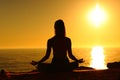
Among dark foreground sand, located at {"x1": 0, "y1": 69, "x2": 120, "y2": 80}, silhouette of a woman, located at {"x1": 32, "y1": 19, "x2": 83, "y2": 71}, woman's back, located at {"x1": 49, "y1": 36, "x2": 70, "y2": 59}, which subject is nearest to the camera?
dark foreground sand, located at {"x1": 0, "y1": 69, "x2": 120, "y2": 80}

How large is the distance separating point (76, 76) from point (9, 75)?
2072 millimetres

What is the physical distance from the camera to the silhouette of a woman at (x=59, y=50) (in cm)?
1176

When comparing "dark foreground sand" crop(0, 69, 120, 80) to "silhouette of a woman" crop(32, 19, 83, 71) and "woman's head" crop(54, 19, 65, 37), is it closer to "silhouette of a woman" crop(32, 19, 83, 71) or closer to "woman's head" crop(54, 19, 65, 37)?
"silhouette of a woman" crop(32, 19, 83, 71)

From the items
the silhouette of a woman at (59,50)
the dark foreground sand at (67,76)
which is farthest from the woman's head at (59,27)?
the dark foreground sand at (67,76)

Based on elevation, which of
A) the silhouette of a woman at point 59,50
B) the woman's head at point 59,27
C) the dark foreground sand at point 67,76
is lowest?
the dark foreground sand at point 67,76

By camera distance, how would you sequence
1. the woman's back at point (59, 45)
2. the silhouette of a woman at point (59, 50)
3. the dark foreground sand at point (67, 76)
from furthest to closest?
the woman's back at point (59, 45) → the silhouette of a woman at point (59, 50) → the dark foreground sand at point (67, 76)

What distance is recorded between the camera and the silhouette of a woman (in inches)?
463

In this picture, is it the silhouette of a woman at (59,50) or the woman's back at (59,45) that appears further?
the woman's back at (59,45)

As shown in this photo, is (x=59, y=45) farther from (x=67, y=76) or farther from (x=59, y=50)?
(x=67, y=76)

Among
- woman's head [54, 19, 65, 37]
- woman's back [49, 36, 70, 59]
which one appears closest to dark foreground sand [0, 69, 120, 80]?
woman's back [49, 36, 70, 59]

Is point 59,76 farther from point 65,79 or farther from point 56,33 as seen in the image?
point 56,33

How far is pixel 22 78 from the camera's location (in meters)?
11.6

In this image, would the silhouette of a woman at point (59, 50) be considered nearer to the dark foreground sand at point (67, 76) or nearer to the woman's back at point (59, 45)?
the woman's back at point (59, 45)

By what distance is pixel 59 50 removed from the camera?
40.4ft
